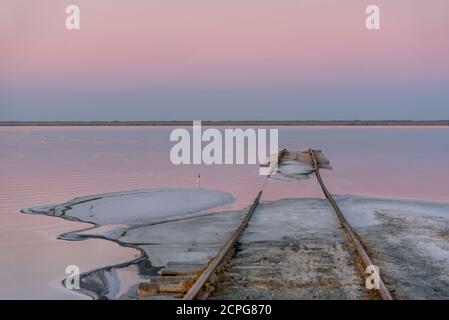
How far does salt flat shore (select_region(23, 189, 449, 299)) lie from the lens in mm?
8391

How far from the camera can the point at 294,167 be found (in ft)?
116

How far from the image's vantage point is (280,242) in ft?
38.3

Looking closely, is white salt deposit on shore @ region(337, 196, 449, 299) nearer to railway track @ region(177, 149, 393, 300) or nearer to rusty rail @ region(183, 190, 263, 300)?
railway track @ region(177, 149, 393, 300)

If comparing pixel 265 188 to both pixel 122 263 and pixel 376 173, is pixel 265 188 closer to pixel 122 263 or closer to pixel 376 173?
pixel 376 173

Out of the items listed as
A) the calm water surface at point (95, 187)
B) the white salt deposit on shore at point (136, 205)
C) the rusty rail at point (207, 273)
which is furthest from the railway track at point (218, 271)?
the white salt deposit on shore at point (136, 205)

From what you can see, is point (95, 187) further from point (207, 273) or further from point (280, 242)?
point (207, 273)

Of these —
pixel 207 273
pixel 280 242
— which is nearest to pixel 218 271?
pixel 207 273

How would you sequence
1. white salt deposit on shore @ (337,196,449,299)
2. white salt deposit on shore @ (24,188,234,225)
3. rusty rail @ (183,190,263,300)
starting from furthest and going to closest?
white salt deposit on shore @ (24,188,234,225) < white salt deposit on shore @ (337,196,449,299) < rusty rail @ (183,190,263,300)

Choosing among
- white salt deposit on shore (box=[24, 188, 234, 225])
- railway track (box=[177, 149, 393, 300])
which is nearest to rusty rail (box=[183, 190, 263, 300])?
railway track (box=[177, 149, 393, 300])

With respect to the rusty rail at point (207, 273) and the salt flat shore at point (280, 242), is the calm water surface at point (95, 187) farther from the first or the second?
the rusty rail at point (207, 273)

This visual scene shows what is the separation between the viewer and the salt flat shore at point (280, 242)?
8.39 m

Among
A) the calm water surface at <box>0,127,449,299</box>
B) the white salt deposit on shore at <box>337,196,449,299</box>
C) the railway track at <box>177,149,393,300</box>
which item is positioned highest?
the railway track at <box>177,149,393,300</box>
